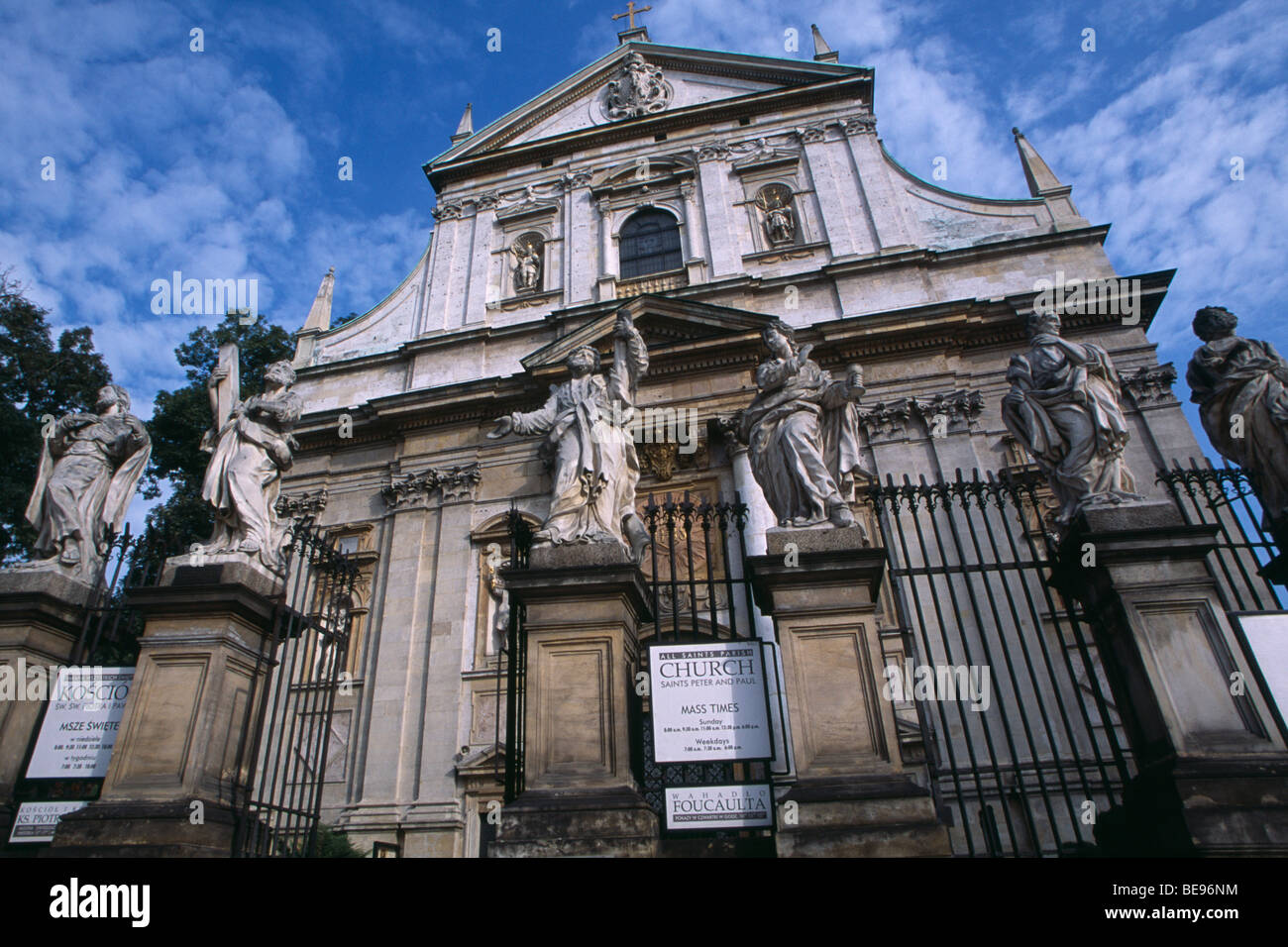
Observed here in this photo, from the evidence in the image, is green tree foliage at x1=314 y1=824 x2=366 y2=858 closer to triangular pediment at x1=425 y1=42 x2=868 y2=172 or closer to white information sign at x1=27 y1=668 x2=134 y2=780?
white information sign at x1=27 y1=668 x2=134 y2=780

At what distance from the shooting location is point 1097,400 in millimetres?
6109

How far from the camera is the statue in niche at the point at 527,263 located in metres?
19.1

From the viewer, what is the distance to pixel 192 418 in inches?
774

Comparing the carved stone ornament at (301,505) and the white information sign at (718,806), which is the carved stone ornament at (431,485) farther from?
the white information sign at (718,806)

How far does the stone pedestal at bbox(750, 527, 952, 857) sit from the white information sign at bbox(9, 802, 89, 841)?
547 centimetres

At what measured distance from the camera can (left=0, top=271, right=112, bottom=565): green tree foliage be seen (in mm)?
16516

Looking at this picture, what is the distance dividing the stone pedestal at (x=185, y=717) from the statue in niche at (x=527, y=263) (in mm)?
13667

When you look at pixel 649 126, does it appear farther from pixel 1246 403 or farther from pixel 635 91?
pixel 1246 403

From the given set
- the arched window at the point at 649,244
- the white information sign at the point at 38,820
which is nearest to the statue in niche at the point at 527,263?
the arched window at the point at 649,244

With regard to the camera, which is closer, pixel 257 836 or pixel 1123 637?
pixel 1123 637

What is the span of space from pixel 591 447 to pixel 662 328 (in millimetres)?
10129
